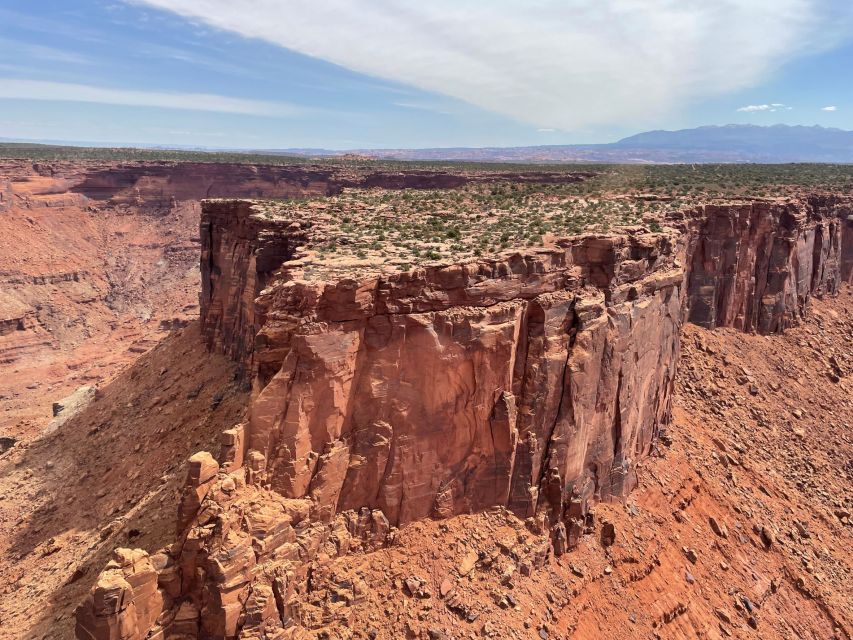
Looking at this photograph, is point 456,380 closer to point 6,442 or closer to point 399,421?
point 399,421

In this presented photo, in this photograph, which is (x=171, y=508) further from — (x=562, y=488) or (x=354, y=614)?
(x=562, y=488)

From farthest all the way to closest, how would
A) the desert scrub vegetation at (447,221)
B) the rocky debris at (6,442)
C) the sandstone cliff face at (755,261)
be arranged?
the sandstone cliff face at (755,261)
the rocky debris at (6,442)
the desert scrub vegetation at (447,221)

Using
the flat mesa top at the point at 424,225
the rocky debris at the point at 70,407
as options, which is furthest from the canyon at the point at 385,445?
the rocky debris at the point at 70,407

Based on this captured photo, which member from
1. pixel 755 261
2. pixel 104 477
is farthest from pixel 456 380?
pixel 755 261

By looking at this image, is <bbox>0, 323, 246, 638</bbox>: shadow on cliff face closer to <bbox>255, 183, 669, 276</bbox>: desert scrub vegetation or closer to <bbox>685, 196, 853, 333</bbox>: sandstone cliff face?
<bbox>255, 183, 669, 276</bbox>: desert scrub vegetation

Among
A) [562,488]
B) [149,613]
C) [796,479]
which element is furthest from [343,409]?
[796,479]

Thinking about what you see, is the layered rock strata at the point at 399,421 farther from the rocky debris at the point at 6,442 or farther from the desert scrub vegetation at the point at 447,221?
the rocky debris at the point at 6,442
